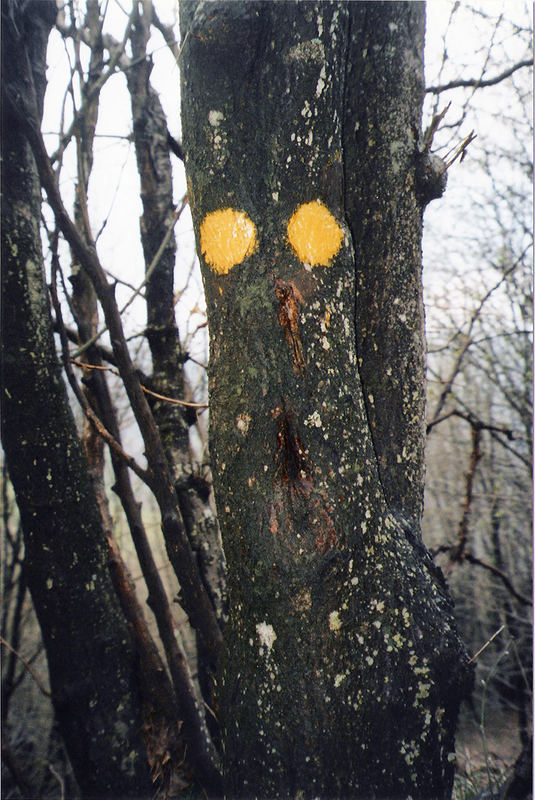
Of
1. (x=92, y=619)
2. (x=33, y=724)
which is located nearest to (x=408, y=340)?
(x=92, y=619)

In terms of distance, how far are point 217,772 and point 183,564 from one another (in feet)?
2.41

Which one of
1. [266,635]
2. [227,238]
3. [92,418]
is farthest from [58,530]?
[227,238]

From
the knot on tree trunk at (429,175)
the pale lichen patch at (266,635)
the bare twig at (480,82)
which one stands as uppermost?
the bare twig at (480,82)

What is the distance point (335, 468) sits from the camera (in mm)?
935

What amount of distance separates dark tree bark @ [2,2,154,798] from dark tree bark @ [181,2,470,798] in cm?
84

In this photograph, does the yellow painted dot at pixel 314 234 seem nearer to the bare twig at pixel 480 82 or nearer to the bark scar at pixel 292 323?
the bark scar at pixel 292 323

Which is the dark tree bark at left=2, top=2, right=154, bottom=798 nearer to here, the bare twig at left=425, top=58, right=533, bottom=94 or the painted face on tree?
the painted face on tree

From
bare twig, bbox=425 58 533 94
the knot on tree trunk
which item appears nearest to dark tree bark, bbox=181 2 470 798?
the knot on tree trunk

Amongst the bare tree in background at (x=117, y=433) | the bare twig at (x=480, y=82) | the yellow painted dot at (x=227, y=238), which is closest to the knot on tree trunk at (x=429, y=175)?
the bare tree in background at (x=117, y=433)

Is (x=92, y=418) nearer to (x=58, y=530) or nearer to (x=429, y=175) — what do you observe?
(x=58, y=530)

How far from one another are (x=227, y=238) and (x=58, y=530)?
1.12m

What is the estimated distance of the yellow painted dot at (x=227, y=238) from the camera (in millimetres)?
977

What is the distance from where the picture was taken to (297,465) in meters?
0.93

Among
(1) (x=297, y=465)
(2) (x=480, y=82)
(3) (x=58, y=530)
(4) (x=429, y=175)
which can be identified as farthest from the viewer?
(2) (x=480, y=82)
